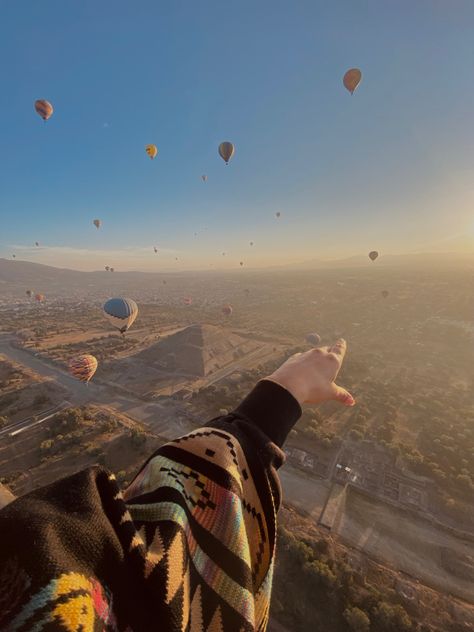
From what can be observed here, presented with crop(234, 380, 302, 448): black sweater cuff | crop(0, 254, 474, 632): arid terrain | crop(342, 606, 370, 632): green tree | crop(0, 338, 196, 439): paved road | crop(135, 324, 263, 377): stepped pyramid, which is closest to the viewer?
crop(234, 380, 302, 448): black sweater cuff

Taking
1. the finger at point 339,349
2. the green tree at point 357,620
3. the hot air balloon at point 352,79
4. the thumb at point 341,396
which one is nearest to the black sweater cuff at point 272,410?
the thumb at point 341,396

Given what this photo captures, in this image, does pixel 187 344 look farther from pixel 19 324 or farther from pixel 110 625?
pixel 19 324

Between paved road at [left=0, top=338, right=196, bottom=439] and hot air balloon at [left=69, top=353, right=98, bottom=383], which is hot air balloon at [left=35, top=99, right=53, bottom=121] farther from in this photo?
paved road at [left=0, top=338, right=196, bottom=439]

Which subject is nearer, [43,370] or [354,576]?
[354,576]

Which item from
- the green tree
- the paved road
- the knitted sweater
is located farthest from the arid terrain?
the knitted sweater

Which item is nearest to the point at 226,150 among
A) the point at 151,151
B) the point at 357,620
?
the point at 151,151

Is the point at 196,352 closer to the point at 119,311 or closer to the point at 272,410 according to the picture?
the point at 119,311

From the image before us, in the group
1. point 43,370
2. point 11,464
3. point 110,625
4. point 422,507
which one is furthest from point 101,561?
point 43,370

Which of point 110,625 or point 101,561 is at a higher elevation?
point 101,561
